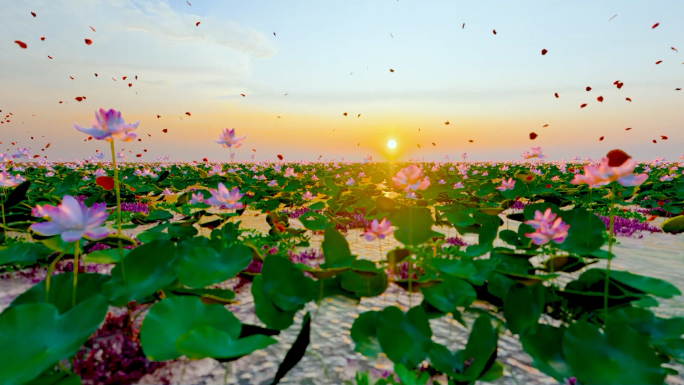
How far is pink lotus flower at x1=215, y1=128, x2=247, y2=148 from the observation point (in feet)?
8.11

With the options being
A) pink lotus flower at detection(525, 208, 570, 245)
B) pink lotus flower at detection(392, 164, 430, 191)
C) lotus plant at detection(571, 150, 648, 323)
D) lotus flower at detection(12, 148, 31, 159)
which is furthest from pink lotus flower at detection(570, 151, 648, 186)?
lotus flower at detection(12, 148, 31, 159)

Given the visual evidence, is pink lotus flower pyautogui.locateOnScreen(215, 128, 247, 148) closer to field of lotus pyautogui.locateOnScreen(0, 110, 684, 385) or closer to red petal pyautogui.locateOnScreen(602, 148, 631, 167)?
field of lotus pyautogui.locateOnScreen(0, 110, 684, 385)

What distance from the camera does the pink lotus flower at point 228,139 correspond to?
247cm

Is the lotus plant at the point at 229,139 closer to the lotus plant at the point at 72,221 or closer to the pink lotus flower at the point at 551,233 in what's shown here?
the lotus plant at the point at 72,221

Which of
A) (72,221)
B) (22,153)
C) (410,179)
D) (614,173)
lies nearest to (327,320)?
(410,179)

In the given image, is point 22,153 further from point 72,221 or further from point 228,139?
point 72,221

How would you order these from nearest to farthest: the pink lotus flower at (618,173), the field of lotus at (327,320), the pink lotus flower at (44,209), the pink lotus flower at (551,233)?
1. the field of lotus at (327,320)
2. the pink lotus flower at (44,209)
3. the pink lotus flower at (618,173)
4. the pink lotus flower at (551,233)

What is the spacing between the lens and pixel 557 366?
150 cm

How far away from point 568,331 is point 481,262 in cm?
65

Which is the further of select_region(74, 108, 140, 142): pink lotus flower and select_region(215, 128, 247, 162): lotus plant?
select_region(215, 128, 247, 162): lotus plant

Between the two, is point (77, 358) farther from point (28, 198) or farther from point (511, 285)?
point (28, 198)

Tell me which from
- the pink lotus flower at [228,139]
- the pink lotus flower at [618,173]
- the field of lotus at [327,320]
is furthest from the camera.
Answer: the pink lotus flower at [228,139]

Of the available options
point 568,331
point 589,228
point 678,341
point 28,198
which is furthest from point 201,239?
point 28,198

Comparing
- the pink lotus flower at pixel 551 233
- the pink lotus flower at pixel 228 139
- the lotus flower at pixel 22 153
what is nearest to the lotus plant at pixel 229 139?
the pink lotus flower at pixel 228 139
